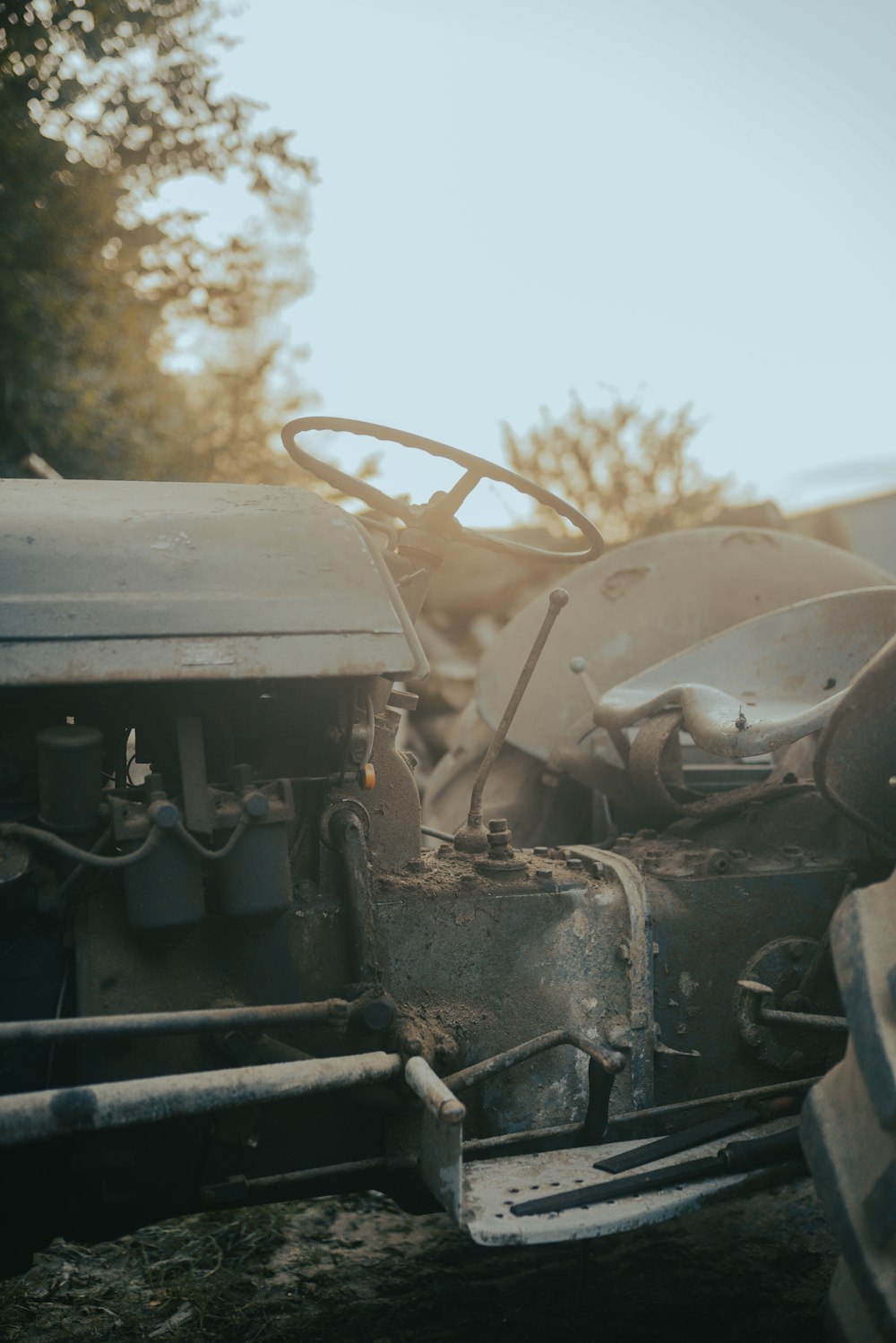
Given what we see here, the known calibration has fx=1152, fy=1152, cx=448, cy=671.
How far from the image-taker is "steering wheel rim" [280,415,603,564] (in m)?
2.20

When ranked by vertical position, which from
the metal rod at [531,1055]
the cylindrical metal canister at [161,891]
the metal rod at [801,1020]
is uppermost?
the cylindrical metal canister at [161,891]

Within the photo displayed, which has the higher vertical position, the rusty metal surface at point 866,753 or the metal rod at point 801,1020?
the rusty metal surface at point 866,753

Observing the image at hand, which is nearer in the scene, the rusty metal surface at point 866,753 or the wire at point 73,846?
the wire at point 73,846

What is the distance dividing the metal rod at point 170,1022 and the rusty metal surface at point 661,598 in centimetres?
204

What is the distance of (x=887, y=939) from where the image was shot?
4.57ft

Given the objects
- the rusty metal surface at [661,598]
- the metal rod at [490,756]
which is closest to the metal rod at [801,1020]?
the metal rod at [490,756]

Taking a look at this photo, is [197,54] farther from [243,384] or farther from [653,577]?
[653,577]

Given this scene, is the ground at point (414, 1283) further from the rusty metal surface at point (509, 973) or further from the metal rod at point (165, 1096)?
the metal rod at point (165, 1096)

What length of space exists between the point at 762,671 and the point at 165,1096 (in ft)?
5.82

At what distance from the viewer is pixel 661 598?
12.0 ft

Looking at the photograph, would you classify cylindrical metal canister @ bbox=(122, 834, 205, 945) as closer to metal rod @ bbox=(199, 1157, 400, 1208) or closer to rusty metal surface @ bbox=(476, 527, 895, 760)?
metal rod @ bbox=(199, 1157, 400, 1208)

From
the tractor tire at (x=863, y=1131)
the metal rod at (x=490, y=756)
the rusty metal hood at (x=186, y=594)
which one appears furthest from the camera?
the metal rod at (x=490, y=756)

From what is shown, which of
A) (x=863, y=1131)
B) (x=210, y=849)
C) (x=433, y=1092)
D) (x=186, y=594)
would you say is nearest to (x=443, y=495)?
(x=186, y=594)

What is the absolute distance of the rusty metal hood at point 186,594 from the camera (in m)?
1.47
